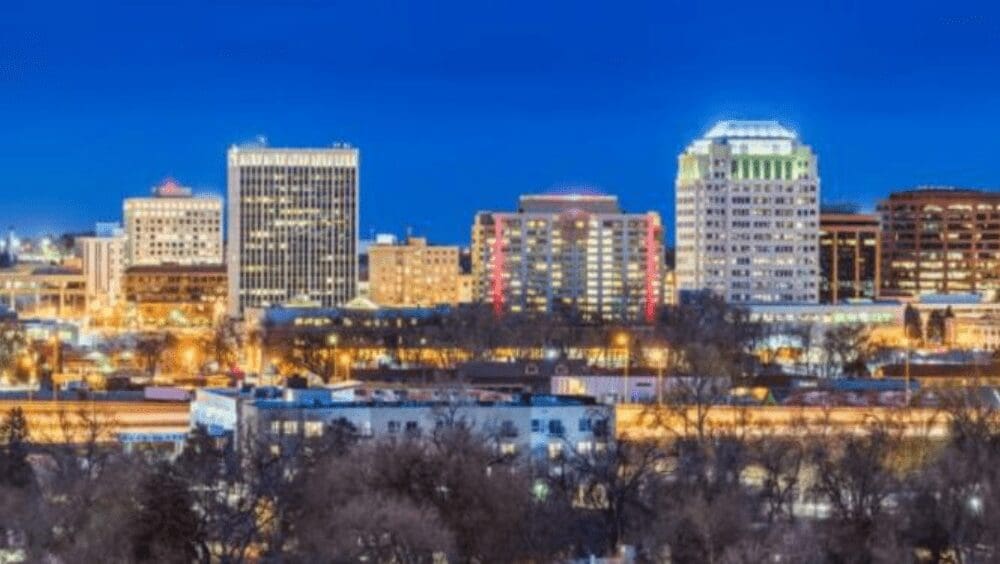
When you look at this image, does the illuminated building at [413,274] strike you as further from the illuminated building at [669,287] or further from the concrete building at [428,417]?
the concrete building at [428,417]

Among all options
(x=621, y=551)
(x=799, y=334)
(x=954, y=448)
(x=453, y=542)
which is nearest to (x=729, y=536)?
(x=621, y=551)

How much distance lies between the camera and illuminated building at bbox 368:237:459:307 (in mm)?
144250

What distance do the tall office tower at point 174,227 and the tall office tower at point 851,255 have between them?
4638cm

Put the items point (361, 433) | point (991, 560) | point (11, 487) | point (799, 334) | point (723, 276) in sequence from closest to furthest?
point (991, 560) < point (11, 487) < point (361, 433) < point (799, 334) < point (723, 276)

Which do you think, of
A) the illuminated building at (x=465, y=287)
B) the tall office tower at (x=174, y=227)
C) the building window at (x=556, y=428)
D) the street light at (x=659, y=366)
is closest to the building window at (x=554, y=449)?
the building window at (x=556, y=428)

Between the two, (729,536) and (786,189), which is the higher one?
(786,189)

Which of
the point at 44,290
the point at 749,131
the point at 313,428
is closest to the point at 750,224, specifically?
the point at 749,131

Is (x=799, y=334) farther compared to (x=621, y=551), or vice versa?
(x=799, y=334)

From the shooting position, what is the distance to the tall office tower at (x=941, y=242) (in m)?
136

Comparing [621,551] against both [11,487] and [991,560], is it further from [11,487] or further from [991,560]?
[11,487]

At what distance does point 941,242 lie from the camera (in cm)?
13850

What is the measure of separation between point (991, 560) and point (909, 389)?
90.6 feet

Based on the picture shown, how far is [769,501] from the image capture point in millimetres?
39094

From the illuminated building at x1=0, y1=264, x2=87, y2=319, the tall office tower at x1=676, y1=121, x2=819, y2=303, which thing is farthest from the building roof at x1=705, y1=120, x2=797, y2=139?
the illuminated building at x1=0, y1=264, x2=87, y2=319
